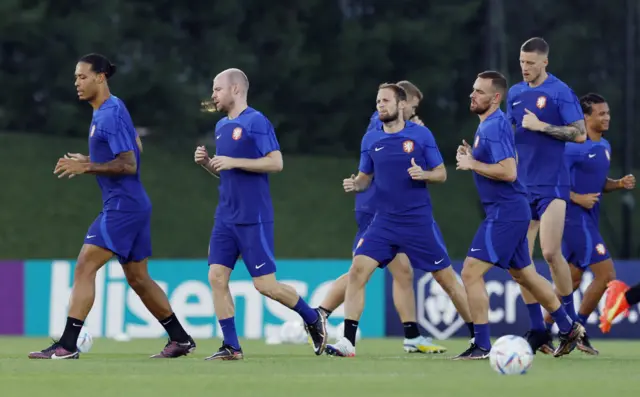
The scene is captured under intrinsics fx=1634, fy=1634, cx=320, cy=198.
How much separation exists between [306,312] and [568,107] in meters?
2.96

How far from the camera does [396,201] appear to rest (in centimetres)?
1390

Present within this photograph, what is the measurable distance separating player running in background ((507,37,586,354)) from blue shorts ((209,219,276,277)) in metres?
2.45

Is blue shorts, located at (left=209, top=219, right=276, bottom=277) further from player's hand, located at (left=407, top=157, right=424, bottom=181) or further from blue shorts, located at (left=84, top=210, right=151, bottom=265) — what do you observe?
player's hand, located at (left=407, top=157, right=424, bottom=181)

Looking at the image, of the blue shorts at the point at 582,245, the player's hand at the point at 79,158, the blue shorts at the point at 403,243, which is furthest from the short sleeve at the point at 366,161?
the blue shorts at the point at 582,245

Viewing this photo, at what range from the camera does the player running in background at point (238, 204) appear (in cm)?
1323

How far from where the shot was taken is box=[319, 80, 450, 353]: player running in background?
15.2 m

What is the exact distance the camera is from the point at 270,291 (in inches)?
528

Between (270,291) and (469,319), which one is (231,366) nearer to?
(270,291)

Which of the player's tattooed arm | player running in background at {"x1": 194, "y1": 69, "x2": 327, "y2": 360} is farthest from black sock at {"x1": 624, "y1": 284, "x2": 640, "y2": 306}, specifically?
the player's tattooed arm

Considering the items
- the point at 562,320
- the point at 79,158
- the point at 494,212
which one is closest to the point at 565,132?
the point at 494,212

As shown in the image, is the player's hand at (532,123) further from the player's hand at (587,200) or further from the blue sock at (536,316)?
the player's hand at (587,200)

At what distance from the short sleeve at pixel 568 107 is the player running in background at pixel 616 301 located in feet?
5.11

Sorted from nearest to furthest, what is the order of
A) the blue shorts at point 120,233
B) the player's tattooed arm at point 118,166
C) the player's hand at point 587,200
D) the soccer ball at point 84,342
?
the player's tattooed arm at point 118,166, the blue shorts at point 120,233, the soccer ball at point 84,342, the player's hand at point 587,200

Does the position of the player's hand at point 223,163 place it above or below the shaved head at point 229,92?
below
